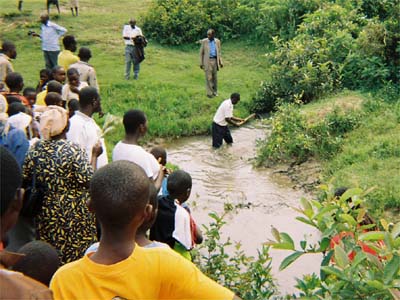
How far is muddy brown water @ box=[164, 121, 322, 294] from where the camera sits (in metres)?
7.07

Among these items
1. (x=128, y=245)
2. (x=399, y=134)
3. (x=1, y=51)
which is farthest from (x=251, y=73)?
(x=128, y=245)

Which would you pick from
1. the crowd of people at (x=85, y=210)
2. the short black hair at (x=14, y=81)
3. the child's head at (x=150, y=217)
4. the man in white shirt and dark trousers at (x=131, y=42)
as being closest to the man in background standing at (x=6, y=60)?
the crowd of people at (x=85, y=210)

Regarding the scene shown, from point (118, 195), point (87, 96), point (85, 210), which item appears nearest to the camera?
point (118, 195)

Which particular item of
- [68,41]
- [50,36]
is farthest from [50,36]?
[68,41]

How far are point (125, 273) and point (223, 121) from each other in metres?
8.25

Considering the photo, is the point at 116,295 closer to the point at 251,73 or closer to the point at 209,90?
the point at 209,90

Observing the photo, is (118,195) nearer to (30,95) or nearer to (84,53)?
(30,95)

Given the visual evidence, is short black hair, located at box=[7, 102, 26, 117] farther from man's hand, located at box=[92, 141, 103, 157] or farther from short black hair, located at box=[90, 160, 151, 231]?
short black hair, located at box=[90, 160, 151, 231]

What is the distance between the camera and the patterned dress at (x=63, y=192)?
4.09m

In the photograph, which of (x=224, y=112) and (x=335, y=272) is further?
(x=224, y=112)

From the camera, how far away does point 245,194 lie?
28.8ft

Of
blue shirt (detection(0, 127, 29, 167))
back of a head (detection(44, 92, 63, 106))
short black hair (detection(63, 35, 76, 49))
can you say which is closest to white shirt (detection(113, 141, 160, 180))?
blue shirt (detection(0, 127, 29, 167))

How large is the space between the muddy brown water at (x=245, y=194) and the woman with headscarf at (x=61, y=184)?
2.54 m

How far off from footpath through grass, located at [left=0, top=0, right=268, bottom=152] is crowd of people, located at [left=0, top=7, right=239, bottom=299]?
3257 mm
